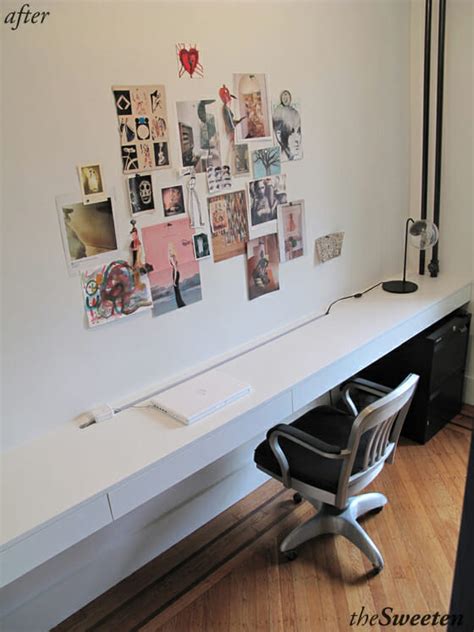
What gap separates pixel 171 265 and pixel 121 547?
A: 1141 mm

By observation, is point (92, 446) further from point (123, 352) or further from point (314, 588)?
point (314, 588)

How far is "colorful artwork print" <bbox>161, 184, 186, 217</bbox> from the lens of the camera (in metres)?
1.96

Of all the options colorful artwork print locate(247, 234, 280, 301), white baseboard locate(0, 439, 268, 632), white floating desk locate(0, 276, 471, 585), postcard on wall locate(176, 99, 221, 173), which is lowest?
white baseboard locate(0, 439, 268, 632)

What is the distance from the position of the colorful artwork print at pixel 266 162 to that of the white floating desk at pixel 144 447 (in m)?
0.72

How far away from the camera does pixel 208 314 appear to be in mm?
2217

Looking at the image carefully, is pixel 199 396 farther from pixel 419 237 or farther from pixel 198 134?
pixel 419 237

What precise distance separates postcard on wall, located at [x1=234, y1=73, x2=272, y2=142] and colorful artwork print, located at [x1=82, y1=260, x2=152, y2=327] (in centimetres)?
73

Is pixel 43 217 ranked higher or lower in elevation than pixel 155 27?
lower

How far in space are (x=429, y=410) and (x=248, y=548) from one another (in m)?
1.22

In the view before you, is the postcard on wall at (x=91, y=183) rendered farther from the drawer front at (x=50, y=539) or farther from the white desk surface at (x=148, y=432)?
the drawer front at (x=50, y=539)

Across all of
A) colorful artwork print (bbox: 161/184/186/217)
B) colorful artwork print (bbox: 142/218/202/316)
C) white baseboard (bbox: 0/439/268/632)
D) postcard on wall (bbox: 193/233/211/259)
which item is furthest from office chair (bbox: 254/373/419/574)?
colorful artwork print (bbox: 161/184/186/217)

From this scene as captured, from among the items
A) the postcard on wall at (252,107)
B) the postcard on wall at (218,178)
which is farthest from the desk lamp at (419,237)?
the postcard on wall at (218,178)

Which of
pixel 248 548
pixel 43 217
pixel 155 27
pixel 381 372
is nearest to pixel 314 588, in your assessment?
pixel 248 548

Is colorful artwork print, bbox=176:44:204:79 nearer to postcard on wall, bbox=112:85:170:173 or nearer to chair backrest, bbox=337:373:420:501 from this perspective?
postcard on wall, bbox=112:85:170:173
